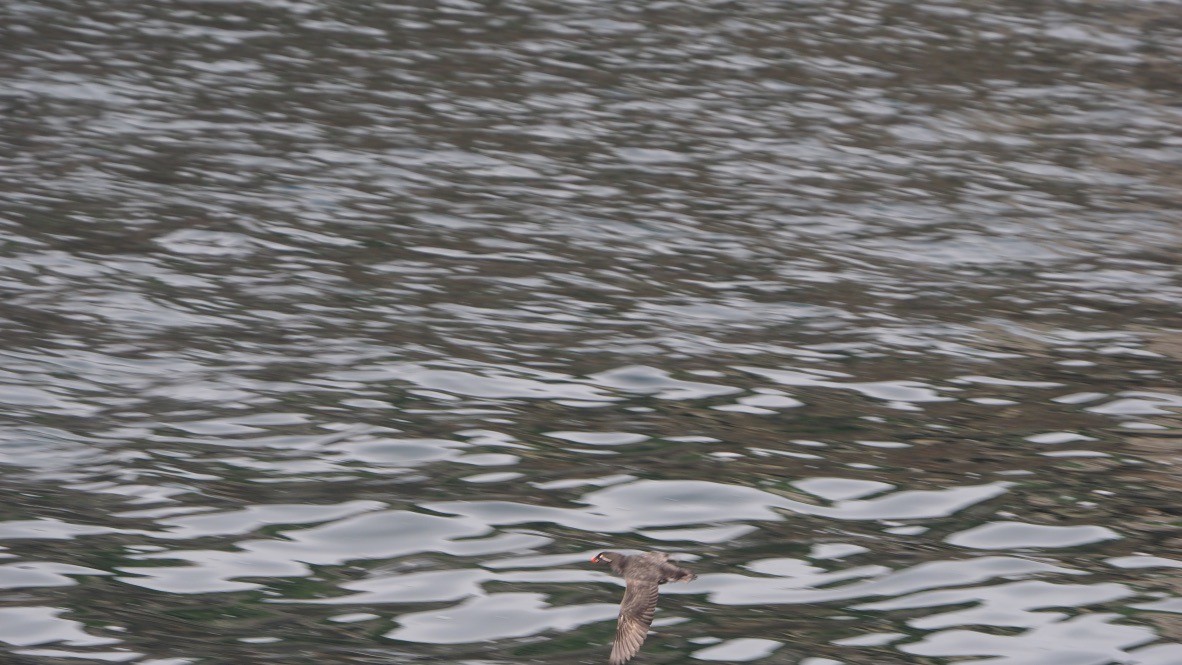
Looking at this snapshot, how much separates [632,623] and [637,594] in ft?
0.42

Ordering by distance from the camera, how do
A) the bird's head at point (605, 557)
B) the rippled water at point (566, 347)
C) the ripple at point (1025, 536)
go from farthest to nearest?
1. the ripple at point (1025, 536)
2. the rippled water at point (566, 347)
3. the bird's head at point (605, 557)

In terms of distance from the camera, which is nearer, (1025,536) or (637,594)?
(637,594)

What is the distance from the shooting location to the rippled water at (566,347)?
673cm

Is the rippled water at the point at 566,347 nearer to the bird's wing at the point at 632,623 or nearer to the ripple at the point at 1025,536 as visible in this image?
the ripple at the point at 1025,536

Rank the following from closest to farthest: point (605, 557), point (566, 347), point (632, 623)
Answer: point (632, 623)
point (605, 557)
point (566, 347)

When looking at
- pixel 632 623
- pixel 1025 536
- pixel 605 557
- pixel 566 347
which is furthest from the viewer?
pixel 566 347

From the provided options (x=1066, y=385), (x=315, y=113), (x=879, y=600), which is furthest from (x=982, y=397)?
(x=315, y=113)

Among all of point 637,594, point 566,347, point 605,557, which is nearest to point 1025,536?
point 605,557

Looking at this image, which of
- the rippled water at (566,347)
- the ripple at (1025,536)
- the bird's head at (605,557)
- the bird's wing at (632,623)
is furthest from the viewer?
the ripple at (1025,536)

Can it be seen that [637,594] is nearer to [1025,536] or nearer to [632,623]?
[632,623]

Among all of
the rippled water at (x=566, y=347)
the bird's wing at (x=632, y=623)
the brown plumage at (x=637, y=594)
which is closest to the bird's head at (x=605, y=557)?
the brown plumage at (x=637, y=594)

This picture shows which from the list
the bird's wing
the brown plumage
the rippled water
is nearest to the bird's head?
the brown plumage

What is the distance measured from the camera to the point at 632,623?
19.3 ft

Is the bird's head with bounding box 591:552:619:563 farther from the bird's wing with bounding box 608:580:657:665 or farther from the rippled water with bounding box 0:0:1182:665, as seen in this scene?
the bird's wing with bounding box 608:580:657:665
